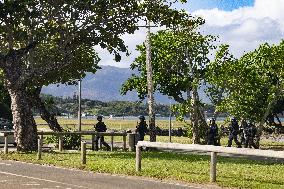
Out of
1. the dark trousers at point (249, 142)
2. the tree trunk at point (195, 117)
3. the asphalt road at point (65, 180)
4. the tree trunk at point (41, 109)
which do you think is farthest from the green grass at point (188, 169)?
the tree trunk at point (195, 117)

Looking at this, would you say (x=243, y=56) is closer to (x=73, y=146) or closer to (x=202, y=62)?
(x=202, y=62)

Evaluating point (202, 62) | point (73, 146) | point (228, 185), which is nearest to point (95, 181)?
point (228, 185)

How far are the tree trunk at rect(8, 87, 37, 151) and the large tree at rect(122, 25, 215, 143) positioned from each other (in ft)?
50.9

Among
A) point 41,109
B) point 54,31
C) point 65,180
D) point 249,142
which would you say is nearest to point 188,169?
point 65,180

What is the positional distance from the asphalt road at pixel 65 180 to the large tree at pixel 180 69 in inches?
894

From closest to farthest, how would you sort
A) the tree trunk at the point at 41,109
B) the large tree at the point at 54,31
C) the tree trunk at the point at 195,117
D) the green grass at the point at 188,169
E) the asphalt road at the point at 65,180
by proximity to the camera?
the asphalt road at the point at 65,180, the green grass at the point at 188,169, the large tree at the point at 54,31, the tree trunk at the point at 41,109, the tree trunk at the point at 195,117

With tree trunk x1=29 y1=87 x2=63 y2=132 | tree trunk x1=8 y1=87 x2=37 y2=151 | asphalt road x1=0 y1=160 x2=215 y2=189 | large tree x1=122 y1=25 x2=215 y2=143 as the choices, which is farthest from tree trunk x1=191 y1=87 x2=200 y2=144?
asphalt road x1=0 y1=160 x2=215 y2=189

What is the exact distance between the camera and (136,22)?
2809 centimetres

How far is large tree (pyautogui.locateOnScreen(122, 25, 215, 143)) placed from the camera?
41062mm

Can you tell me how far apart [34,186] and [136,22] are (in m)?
14.7

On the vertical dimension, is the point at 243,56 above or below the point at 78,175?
above

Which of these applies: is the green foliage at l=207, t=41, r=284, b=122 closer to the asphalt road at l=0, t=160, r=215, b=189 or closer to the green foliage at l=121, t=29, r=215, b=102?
the green foliage at l=121, t=29, r=215, b=102

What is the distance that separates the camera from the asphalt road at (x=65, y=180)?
49.5ft

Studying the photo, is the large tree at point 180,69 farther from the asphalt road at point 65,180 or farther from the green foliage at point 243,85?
the asphalt road at point 65,180
